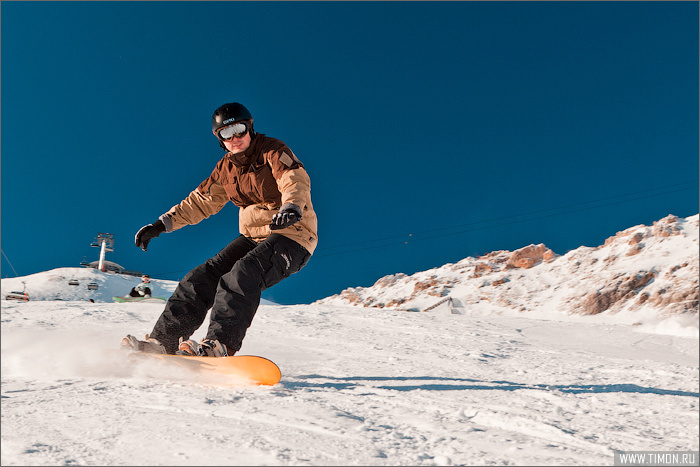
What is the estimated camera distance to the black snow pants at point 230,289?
229 cm

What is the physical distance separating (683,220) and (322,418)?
78564 millimetres

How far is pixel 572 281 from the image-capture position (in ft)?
196

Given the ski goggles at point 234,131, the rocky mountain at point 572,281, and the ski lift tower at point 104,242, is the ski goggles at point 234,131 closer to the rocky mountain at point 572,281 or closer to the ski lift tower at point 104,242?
the rocky mountain at point 572,281

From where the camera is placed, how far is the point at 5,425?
3.88 ft

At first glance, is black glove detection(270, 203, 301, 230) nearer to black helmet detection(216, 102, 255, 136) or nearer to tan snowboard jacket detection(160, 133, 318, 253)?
tan snowboard jacket detection(160, 133, 318, 253)

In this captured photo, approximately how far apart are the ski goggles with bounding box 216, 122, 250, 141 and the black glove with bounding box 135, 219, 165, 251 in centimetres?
89

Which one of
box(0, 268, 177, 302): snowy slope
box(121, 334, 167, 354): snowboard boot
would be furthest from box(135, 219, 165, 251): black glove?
box(0, 268, 177, 302): snowy slope

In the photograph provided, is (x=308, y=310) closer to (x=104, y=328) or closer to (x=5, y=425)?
(x=104, y=328)

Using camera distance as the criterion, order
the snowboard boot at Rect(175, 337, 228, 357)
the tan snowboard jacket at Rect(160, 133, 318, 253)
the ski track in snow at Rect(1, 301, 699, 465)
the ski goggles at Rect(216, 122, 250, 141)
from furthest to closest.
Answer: the ski goggles at Rect(216, 122, 250, 141) → the tan snowboard jacket at Rect(160, 133, 318, 253) → the snowboard boot at Rect(175, 337, 228, 357) → the ski track in snow at Rect(1, 301, 699, 465)

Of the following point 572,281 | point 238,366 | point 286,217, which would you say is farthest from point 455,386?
point 572,281

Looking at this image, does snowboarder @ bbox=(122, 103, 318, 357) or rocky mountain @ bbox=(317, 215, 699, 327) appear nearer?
snowboarder @ bbox=(122, 103, 318, 357)

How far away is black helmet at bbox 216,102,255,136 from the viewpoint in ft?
9.16

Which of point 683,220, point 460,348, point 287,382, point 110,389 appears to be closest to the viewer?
point 110,389

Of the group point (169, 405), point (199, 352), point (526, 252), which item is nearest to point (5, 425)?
point (169, 405)
